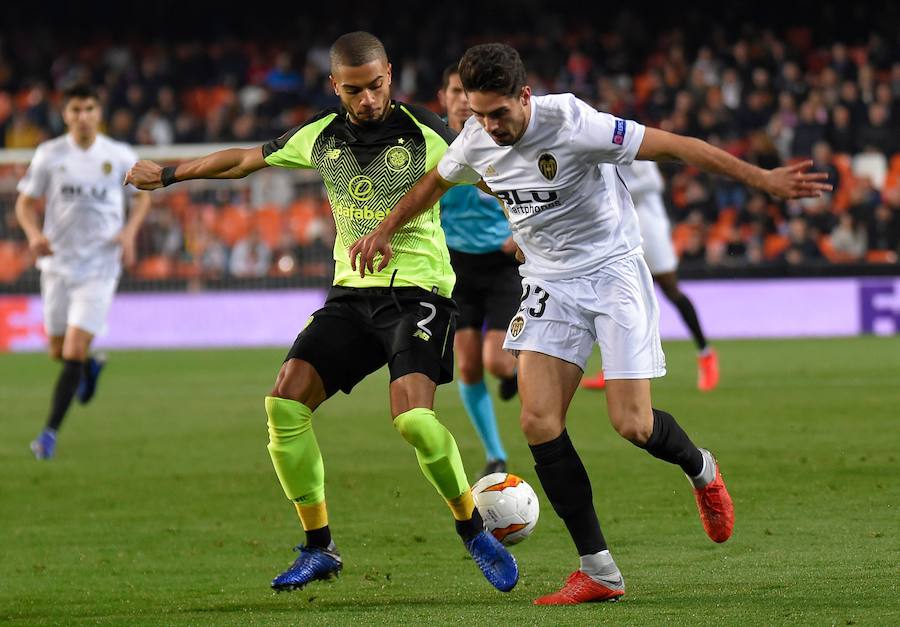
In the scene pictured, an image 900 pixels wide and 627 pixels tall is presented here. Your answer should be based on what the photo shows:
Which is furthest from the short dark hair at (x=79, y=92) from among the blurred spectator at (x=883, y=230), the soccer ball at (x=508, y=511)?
the blurred spectator at (x=883, y=230)

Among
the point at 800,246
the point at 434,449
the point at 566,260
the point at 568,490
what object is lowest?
the point at 800,246

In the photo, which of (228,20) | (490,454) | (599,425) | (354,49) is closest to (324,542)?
(354,49)

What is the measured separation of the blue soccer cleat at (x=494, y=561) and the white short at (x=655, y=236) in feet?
22.5

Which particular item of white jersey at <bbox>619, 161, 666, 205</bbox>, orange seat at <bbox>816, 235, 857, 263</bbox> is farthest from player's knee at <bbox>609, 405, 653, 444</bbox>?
orange seat at <bbox>816, 235, 857, 263</bbox>

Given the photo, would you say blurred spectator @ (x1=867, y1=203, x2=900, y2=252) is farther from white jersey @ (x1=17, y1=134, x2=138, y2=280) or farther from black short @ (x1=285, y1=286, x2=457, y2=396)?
black short @ (x1=285, y1=286, x2=457, y2=396)

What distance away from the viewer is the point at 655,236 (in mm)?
12344

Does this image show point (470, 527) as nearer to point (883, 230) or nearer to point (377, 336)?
point (377, 336)

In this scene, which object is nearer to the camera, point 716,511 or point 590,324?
point 590,324

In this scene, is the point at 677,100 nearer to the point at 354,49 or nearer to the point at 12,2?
the point at 12,2

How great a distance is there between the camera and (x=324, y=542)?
19.1ft

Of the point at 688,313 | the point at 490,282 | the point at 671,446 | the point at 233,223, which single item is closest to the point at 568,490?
the point at 671,446

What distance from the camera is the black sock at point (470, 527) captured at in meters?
5.52

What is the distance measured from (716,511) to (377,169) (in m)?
1.89

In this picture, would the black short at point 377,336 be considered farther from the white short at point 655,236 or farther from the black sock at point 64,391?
the white short at point 655,236
